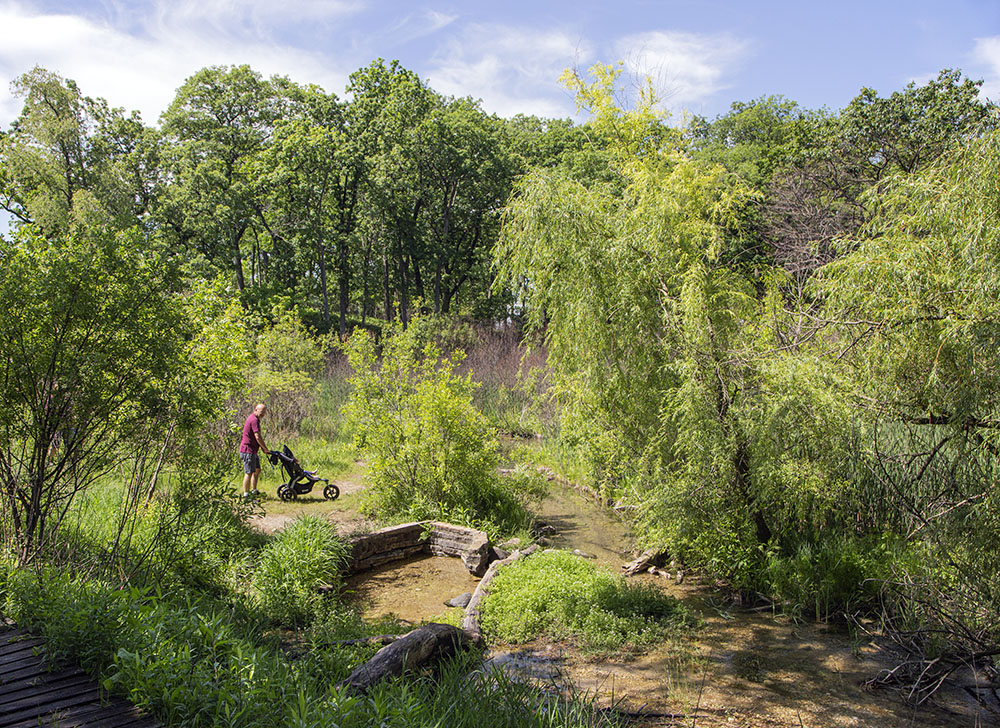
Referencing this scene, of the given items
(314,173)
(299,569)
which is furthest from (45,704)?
(314,173)

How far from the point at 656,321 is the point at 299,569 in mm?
4743

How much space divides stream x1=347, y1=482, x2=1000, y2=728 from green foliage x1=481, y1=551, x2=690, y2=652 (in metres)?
0.20

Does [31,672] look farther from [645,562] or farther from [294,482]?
[294,482]

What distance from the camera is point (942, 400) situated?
16.1ft

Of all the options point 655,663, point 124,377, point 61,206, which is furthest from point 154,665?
point 61,206

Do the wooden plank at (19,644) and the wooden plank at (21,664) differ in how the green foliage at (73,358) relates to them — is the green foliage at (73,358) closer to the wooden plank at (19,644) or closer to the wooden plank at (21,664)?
the wooden plank at (19,644)

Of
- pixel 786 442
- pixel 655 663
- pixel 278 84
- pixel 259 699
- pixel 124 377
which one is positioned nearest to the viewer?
pixel 259 699

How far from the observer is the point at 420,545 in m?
9.25

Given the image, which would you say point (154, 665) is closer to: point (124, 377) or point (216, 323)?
point (124, 377)

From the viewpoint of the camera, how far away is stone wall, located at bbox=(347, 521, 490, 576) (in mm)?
8547

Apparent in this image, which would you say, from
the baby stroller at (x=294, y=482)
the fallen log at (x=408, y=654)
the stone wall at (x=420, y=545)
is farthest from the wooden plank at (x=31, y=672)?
the baby stroller at (x=294, y=482)

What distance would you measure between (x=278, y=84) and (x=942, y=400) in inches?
1230

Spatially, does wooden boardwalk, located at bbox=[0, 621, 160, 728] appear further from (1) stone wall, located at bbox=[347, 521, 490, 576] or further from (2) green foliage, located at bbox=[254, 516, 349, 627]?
(1) stone wall, located at bbox=[347, 521, 490, 576]

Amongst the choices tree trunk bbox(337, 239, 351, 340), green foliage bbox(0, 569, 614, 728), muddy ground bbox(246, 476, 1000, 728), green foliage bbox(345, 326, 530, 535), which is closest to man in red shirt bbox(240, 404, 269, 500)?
green foliage bbox(345, 326, 530, 535)
